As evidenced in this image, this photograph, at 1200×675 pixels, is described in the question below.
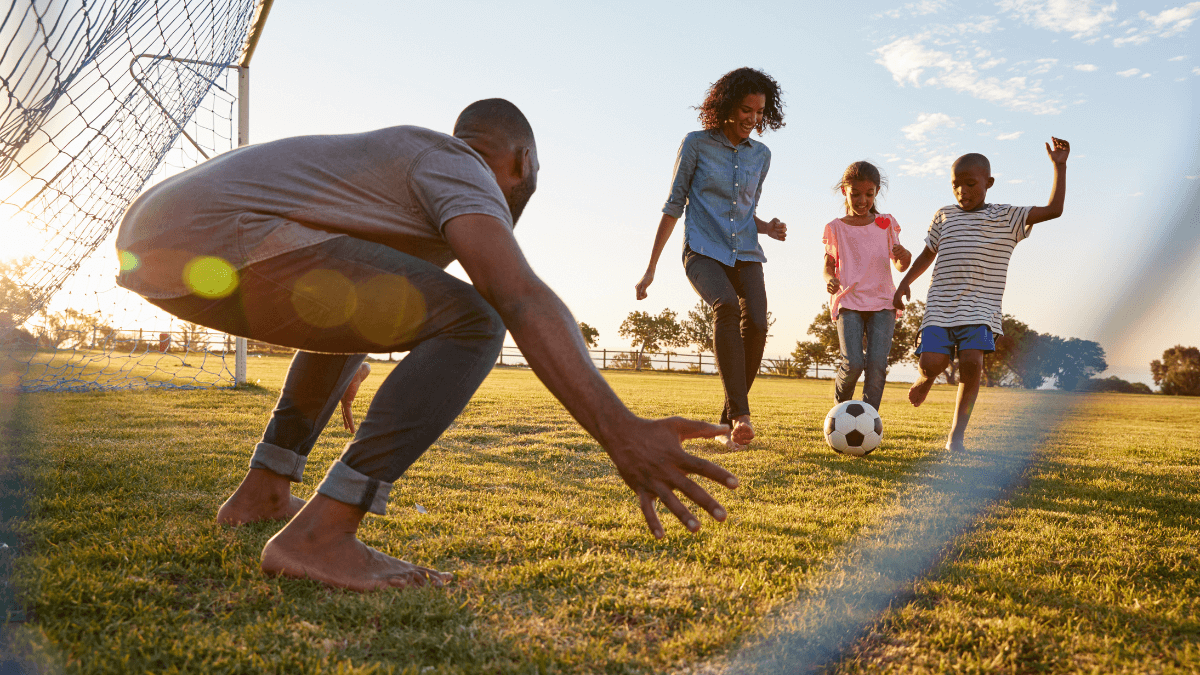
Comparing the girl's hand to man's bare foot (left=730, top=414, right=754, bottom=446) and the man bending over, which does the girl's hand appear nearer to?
man's bare foot (left=730, top=414, right=754, bottom=446)

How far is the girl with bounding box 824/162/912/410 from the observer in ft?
17.8

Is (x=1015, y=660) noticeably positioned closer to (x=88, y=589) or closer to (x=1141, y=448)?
(x=88, y=589)

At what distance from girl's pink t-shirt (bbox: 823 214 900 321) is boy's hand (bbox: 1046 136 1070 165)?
1.41 m

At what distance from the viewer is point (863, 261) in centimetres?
558

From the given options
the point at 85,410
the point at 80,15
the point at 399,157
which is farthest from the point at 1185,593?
the point at 85,410

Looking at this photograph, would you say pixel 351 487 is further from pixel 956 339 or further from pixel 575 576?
pixel 956 339

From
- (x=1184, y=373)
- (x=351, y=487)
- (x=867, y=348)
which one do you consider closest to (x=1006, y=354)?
(x=1184, y=373)

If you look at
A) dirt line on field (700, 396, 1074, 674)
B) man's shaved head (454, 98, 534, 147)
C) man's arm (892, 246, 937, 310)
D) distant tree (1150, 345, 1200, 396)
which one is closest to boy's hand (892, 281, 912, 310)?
man's arm (892, 246, 937, 310)

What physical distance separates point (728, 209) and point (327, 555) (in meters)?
3.71

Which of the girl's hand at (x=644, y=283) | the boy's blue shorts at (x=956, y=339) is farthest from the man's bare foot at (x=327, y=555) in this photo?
the boy's blue shorts at (x=956, y=339)

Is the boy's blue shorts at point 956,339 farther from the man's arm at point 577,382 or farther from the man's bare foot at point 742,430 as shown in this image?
the man's arm at point 577,382

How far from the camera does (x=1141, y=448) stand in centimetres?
565

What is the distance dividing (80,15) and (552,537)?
310cm

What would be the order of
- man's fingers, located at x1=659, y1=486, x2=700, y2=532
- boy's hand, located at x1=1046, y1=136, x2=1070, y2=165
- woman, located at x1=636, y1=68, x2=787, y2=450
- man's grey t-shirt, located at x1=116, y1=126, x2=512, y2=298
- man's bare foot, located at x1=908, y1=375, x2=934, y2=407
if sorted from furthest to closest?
man's bare foot, located at x1=908, y1=375, x2=934, y2=407
woman, located at x1=636, y1=68, x2=787, y2=450
boy's hand, located at x1=1046, y1=136, x2=1070, y2=165
man's grey t-shirt, located at x1=116, y1=126, x2=512, y2=298
man's fingers, located at x1=659, y1=486, x2=700, y2=532
